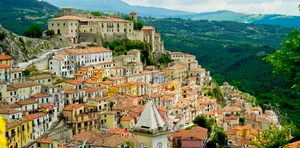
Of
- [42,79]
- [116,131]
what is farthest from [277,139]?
[42,79]

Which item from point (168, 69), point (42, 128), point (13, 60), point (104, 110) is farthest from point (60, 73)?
point (168, 69)

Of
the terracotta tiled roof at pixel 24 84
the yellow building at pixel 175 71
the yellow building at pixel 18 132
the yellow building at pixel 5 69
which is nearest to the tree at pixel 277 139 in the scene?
the yellow building at pixel 18 132

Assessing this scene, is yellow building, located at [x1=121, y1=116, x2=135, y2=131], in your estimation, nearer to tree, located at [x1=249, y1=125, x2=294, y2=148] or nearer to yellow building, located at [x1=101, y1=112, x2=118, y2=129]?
yellow building, located at [x1=101, y1=112, x2=118, y2=129]

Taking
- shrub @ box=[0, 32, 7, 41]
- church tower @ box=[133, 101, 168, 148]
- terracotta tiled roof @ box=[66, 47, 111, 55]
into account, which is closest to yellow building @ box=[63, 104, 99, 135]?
terracotta tiled roof @ box=[66, 47, 111, 55]

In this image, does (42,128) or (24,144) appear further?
(42,128)

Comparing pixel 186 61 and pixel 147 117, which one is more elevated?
pixel 147 117

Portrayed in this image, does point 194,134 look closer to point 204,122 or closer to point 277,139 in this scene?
point 204,122

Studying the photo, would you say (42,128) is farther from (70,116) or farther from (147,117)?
(147,117)
